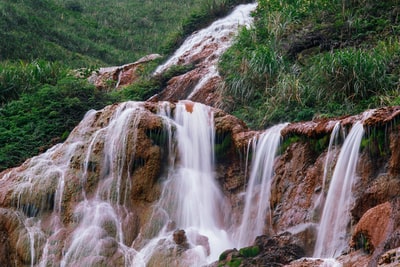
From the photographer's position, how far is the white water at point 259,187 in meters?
11.5

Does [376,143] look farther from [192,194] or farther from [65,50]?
[65,50]

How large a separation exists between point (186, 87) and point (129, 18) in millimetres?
24015

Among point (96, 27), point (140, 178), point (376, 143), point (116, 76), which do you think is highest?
point (96, 27)

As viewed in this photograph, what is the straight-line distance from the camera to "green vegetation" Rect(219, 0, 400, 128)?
47.3 ft

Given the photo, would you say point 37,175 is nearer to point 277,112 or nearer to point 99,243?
point 99,243

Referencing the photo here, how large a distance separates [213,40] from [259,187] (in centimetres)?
1197

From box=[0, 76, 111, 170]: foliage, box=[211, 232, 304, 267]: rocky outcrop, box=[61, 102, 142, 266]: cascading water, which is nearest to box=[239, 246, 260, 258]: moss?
box=[211, 232, 304, 267]: rocky outcrop

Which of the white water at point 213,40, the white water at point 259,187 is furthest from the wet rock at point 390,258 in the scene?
the white water at point 213,40

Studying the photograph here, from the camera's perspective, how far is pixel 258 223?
1149 centimetres

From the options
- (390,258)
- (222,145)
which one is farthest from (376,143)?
(222,145)

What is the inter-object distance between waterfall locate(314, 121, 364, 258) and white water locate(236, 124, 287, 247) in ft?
4.64

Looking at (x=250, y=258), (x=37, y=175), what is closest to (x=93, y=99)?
(x=37, y=175)

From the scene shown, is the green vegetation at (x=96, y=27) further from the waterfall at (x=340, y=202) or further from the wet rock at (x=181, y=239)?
the waterfall at (x=340, y=202)

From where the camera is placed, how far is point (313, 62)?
1648cm
